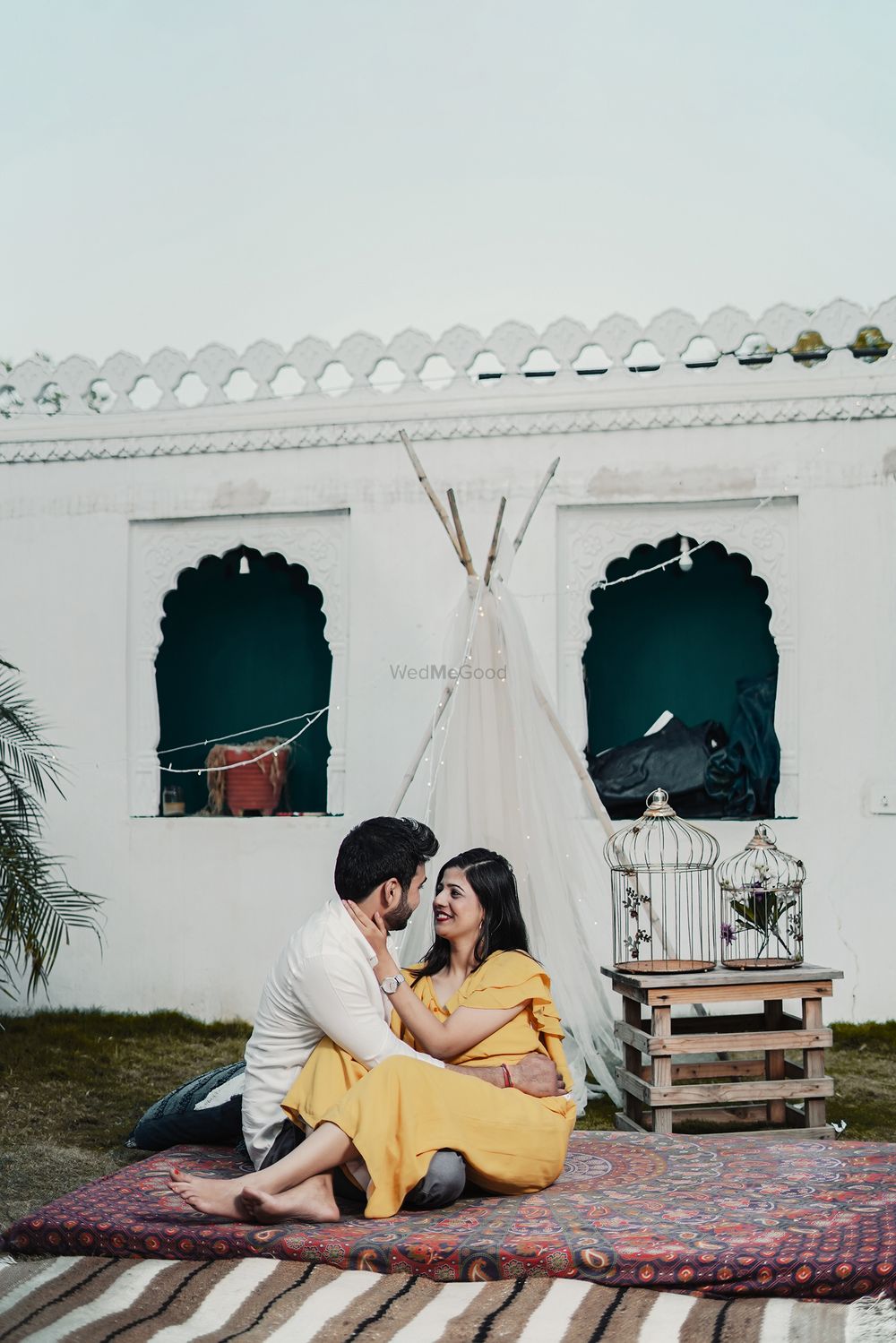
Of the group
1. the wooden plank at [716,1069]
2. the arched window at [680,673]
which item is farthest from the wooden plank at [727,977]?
the arched window at [680,673]

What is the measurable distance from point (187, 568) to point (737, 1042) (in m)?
3.73

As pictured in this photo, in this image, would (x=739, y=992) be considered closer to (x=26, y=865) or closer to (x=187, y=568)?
(x=26, y=865)

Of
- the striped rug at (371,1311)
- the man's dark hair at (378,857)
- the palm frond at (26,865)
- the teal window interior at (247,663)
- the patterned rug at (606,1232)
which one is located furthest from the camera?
the teal window interior at (247,663)

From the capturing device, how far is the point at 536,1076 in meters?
3.07

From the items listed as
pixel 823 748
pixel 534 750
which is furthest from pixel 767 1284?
pixel 823 748

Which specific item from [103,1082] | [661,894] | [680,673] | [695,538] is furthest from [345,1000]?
[680,673]

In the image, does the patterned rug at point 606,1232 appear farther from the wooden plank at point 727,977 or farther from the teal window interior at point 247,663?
the teal window interior at point 247,663

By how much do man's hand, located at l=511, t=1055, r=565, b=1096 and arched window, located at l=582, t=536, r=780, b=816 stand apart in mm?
2987

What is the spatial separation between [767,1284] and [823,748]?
3.48 meters

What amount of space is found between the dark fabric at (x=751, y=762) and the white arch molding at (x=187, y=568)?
68.9 inches

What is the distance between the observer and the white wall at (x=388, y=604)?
5574 mm

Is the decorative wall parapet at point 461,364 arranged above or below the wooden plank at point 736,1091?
above

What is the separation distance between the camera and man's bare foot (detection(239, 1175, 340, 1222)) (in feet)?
8.47

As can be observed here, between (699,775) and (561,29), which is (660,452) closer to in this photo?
(699,775)
